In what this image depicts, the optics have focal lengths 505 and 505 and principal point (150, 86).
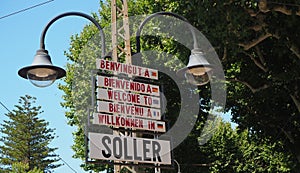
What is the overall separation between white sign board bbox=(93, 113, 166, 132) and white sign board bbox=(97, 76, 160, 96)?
0.43 meters

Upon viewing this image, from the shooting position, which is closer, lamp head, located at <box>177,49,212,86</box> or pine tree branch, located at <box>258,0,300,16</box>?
lamp head, located at <box>177,49,212,86</box>

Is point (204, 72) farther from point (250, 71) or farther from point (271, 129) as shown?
point (271, 129)

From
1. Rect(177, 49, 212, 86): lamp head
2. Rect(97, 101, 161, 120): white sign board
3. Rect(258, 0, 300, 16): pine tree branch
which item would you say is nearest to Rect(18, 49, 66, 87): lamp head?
Rect(97, 101, 161, 120): white sign board

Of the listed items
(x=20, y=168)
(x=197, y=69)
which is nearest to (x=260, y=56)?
(x=197, y=69)

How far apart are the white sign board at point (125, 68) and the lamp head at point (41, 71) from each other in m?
0.60

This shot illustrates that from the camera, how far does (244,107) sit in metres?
18.8

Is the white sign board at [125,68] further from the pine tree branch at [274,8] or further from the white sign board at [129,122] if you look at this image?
the pine tree branch at [274,8]

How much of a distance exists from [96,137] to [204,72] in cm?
190

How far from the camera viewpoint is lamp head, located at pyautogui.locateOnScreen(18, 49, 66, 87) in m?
6.87

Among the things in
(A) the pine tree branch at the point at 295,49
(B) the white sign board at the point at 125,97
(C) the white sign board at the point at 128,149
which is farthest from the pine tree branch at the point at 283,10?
(C) the white sign board at the point at 128,149

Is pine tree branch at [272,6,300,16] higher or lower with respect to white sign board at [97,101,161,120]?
higher

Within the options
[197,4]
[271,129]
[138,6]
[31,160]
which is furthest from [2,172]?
[197,4]

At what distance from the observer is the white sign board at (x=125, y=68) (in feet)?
23.8

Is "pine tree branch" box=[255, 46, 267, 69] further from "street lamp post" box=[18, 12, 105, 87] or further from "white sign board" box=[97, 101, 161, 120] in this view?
"street lamp post" box=[18, 12, 105, 87]
